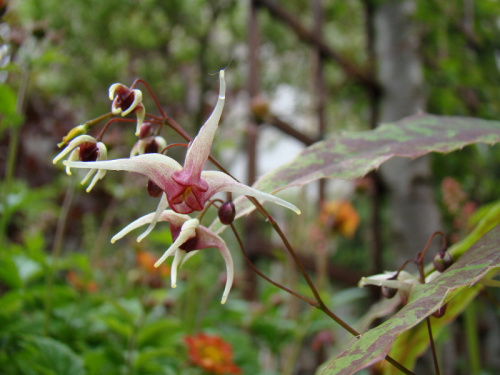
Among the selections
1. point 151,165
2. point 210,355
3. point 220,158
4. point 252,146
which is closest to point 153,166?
point 151,165

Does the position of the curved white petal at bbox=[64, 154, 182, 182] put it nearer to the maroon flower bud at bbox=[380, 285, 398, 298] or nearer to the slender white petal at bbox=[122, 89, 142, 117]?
the slender white petal at bbox=[122, 89, 142, 117]

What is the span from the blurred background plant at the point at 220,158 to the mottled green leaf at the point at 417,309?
0.23m

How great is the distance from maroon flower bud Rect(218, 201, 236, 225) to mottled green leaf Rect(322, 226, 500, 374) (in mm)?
116

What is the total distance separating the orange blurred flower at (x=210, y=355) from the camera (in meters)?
0.78

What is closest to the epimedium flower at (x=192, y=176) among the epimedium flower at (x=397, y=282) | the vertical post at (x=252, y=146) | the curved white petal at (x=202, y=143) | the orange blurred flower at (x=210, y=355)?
the curved white petal at (x=202, y=143)

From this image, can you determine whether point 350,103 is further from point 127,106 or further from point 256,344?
point 127,106

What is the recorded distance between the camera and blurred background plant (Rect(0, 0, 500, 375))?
31.3 inches

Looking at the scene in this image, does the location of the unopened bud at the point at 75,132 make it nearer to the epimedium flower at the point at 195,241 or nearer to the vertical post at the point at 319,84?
the epimedium flower at the point at 195,241

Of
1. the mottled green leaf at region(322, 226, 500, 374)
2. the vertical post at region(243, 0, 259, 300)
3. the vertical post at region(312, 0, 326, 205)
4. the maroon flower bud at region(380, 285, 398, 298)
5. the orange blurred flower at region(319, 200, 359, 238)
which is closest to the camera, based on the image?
the mottled green leaf at region(322, 226, 500, 374)

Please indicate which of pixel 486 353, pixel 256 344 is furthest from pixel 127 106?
pixel 486 353

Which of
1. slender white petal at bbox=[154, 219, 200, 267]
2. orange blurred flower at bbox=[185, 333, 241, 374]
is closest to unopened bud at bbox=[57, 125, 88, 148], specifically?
slender white petal at bbox=[154, 219, 200, 267]

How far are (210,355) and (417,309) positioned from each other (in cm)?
57

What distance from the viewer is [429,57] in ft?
8.78

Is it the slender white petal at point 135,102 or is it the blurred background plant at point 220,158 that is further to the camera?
the blurred background plant at point 220,158
